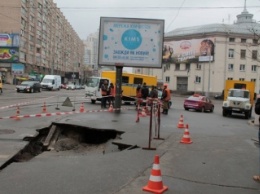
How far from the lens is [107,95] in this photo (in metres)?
23.0

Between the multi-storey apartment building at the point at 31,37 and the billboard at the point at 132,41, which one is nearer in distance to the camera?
the billboard at the point at 132,41

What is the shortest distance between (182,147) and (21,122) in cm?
696

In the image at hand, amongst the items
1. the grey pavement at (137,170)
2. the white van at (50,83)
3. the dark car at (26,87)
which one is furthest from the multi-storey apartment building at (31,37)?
the grey pavement at (137,170)

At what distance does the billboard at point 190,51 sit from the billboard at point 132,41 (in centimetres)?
4719

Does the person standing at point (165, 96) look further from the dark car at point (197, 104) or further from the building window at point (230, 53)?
the building window at point (230, 53)

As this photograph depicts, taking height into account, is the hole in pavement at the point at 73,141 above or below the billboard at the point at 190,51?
below

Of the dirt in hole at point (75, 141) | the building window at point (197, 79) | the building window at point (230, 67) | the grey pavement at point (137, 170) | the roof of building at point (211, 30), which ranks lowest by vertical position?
the dirt in hole at point (75, 141)

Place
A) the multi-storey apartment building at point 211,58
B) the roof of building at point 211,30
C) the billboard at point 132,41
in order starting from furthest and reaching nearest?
the roof of building at point 211,30 < the multi-storey apartment building at point 211,58 < the billboard at point 132,41

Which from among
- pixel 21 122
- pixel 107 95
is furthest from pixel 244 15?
pixel 21 122

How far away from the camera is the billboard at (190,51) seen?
225ft

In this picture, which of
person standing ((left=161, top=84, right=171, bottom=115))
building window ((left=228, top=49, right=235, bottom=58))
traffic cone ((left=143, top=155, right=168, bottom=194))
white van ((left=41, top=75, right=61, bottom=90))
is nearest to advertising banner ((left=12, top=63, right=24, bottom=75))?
white van ((left=41, top=75, right=61, bottom=90))

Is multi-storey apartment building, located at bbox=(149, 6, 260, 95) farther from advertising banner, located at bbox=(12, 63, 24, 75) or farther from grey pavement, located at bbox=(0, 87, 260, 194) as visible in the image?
grey pavement, located at bbox=(0, 87, 260, 194)

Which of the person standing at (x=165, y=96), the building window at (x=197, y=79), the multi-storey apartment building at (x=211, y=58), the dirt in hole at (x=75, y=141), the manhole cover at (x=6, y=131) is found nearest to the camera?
the dirt in hole at (x=75, y=141)

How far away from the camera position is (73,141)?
12031 mm
